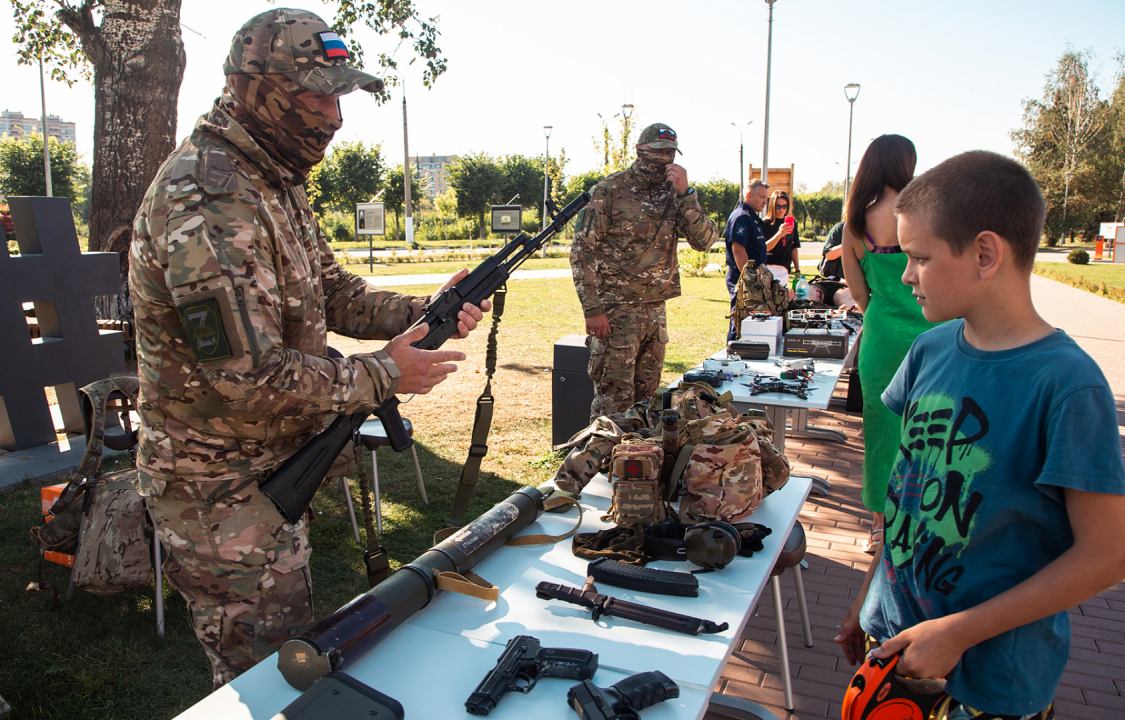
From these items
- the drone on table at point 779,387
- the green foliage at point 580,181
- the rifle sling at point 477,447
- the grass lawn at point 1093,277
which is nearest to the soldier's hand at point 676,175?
the drone on table at point 779,387

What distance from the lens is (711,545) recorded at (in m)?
2.11

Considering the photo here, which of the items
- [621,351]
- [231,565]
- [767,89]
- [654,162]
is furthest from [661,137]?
[767,89]

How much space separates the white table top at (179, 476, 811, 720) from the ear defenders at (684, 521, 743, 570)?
5 centimetres

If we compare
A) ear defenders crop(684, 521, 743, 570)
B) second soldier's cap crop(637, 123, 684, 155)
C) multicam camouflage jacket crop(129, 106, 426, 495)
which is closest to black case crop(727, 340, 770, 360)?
second soldier's cap crop(637, 123, 684, 155)

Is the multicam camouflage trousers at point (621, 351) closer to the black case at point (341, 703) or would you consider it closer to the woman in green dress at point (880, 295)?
the woman in green dress at point (880, 295)

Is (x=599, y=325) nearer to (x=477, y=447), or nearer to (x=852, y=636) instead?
(x=477, y=447)

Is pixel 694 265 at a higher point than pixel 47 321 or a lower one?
higher

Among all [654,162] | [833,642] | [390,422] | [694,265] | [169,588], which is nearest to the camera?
Result: [390,422]

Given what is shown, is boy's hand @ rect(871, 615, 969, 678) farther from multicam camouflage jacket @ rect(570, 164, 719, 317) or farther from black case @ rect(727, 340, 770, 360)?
black case @ rect(727, 340, 770, 360)

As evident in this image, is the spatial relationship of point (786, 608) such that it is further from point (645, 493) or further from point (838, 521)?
point (645, 493)

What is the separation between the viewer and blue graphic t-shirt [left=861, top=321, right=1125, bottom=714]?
Result: 1.25 metres

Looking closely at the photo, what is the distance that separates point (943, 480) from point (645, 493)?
1.04 meters

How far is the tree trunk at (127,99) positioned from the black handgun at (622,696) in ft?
24.9

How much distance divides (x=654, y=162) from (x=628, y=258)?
2.33 feet
